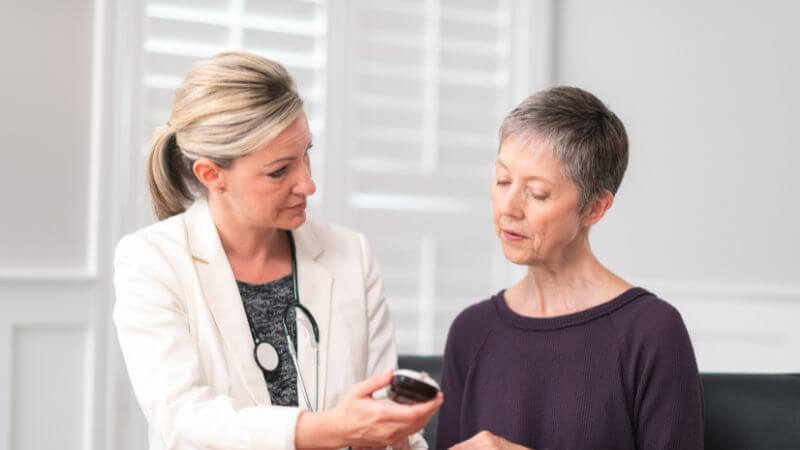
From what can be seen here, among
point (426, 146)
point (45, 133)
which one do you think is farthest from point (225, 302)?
point (426, 146)

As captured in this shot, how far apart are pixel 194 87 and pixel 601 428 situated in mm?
1024

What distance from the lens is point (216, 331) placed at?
1888 mm

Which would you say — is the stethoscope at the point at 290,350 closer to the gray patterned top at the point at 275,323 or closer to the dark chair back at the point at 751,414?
the gray patterned top at the point at 275,323

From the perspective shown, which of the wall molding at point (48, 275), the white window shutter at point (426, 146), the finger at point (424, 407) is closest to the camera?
the finger at point (424, 407)

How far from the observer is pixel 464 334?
1.99 metres

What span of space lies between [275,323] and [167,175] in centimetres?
40

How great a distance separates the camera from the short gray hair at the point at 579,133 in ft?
5.68

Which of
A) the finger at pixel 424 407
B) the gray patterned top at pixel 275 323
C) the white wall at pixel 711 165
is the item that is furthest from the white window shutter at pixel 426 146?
the finger at pixel 424 407

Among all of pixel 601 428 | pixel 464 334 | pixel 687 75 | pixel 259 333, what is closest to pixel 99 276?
pixel 259 333

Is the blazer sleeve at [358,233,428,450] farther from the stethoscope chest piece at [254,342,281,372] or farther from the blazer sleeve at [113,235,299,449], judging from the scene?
the blazer sleeve at [113,235,299,449]

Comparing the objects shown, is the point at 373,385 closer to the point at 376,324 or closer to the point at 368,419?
the point at 368,419

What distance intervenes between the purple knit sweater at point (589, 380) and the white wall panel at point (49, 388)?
1.68 m

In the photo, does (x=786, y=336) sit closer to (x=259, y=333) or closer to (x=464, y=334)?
(x=464, y=334)

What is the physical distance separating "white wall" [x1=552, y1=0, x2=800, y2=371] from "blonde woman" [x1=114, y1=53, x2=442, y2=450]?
67.6 inches
